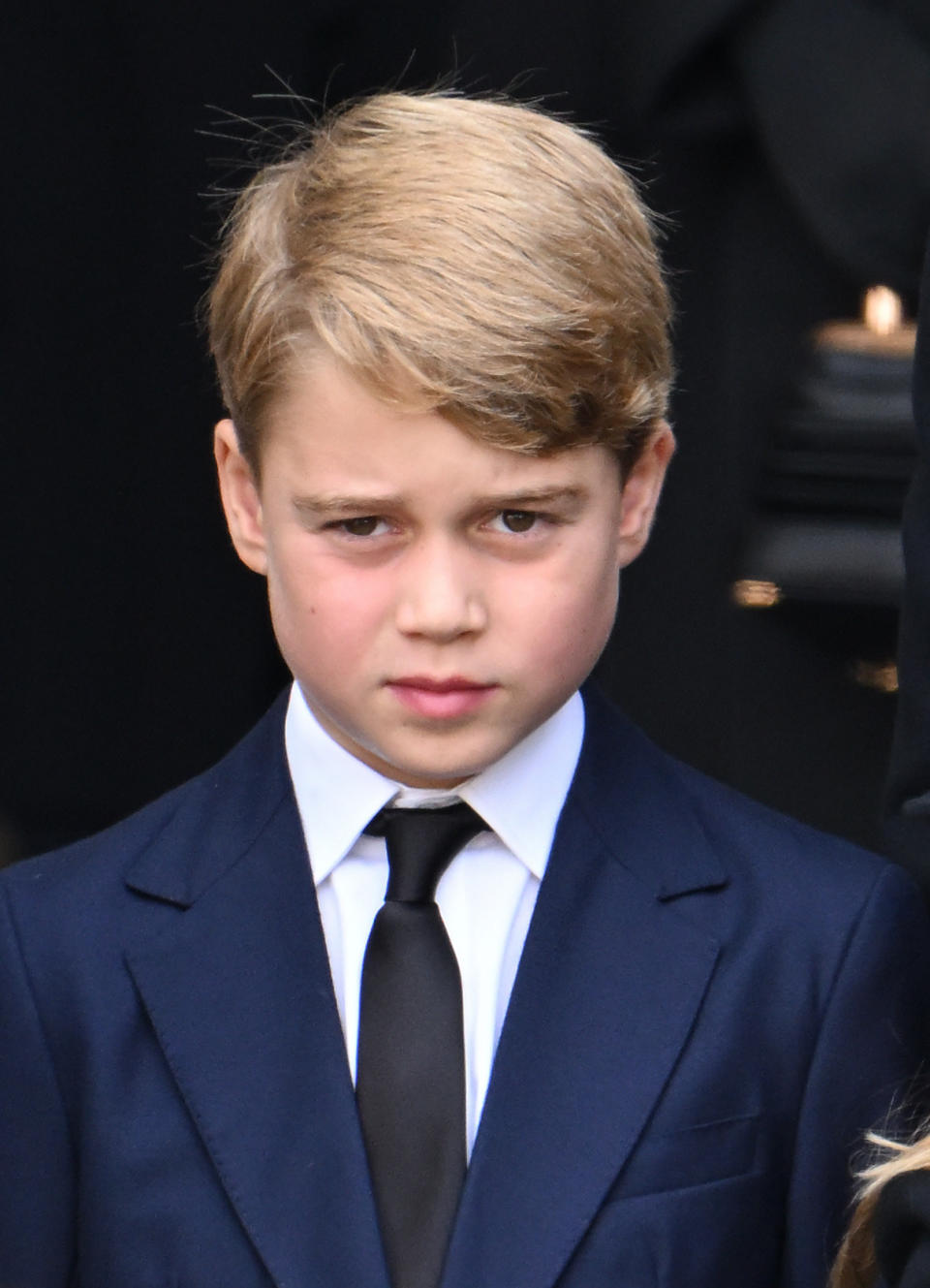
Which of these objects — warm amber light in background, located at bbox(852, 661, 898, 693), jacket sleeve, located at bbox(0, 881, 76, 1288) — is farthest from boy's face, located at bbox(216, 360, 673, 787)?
warm amber light in background, located at bbox(852, 661, 898, 693)

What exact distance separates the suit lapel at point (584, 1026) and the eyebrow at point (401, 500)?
0.33 meters

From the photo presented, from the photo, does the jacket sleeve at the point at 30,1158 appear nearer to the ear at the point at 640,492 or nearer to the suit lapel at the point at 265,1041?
the suit lapel at the point at 265,1041

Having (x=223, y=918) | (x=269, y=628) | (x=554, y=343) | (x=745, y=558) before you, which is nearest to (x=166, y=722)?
(x=269, y=628)

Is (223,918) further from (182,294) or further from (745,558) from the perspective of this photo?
(182,294)

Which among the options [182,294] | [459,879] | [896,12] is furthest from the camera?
[182,294]

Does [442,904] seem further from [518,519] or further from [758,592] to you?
[758,592]

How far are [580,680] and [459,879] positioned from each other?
224 millimetres

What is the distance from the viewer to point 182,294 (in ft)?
11.6

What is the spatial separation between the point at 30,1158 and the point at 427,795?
48 centimetres

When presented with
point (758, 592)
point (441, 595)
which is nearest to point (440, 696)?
point (441, 595)

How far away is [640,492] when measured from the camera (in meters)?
2.34

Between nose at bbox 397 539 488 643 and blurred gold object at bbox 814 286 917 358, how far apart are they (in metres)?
1.13

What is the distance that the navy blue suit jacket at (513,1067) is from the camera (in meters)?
2.25

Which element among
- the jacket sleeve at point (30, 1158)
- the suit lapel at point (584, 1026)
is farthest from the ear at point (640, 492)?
the jacket sleeve at point (30, 1158)
